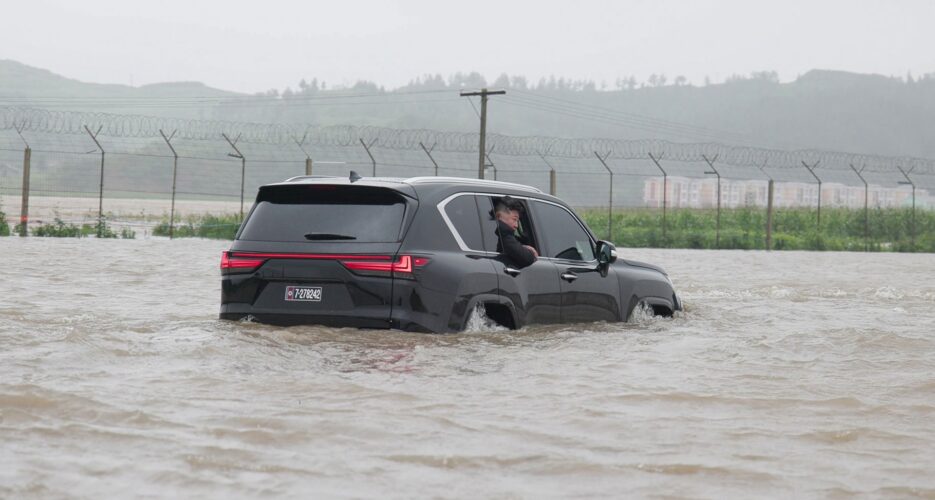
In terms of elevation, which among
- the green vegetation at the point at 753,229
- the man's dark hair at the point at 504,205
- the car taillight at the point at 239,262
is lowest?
the car taillight at the point at 239,262

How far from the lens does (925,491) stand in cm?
524

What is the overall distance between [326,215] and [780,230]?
37.0 m

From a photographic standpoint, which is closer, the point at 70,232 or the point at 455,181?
the point at 455,181

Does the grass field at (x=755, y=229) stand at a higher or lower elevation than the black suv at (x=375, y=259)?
higher

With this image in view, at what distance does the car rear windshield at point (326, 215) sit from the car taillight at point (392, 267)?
161 millimetres

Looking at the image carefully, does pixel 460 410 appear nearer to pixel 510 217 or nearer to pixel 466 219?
pixel 466 219

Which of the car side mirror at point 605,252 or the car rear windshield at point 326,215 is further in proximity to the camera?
the car side mirror at point 605,252

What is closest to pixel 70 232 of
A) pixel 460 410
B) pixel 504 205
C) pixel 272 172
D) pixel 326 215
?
pixel 504 205

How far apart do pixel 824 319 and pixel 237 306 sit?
22.2 ft

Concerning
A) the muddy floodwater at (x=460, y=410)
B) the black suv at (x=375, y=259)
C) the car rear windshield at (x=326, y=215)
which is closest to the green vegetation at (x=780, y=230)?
the muddy floodwater at (x=460, y=410)

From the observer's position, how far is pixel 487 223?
9344 millimetres

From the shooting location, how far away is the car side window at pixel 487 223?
30.3 ft

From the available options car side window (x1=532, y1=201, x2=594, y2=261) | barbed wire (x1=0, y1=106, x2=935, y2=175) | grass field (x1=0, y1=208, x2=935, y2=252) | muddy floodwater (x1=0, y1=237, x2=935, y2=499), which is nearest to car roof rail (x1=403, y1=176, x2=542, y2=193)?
Answer: car side window (x1=532, y1=201, x2=594, y2=261)

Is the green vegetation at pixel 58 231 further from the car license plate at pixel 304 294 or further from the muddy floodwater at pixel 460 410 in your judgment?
the car license plate at pixel 304 294
